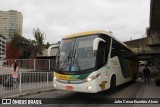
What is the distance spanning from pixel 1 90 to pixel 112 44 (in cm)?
653

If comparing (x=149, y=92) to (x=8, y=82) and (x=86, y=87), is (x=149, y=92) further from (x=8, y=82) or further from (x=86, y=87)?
(x=8, y=82)

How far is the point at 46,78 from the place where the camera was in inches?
674

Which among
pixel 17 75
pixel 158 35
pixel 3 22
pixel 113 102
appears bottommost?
pixel 113 102

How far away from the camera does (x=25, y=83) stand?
15.0 metres

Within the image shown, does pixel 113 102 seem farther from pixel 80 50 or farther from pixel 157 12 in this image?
pixel 157 12

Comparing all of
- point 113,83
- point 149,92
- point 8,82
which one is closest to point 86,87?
point 113,83

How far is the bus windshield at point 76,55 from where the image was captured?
12.3 m

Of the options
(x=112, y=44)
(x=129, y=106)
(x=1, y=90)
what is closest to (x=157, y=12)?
(x=112, y=44)

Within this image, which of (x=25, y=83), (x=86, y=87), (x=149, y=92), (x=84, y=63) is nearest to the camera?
(x=86, y=87)

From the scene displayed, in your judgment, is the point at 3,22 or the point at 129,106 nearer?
the point at 129,106

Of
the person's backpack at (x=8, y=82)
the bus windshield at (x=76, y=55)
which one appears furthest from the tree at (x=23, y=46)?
the bus windshield at (x=76, y=55)

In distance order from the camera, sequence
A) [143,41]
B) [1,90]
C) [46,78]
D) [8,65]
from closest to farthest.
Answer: [1,90] → [46,78] → [8,65] → [143,41]

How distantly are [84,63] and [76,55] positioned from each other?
609mm

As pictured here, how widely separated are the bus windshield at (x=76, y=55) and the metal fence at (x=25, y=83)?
2928mm
